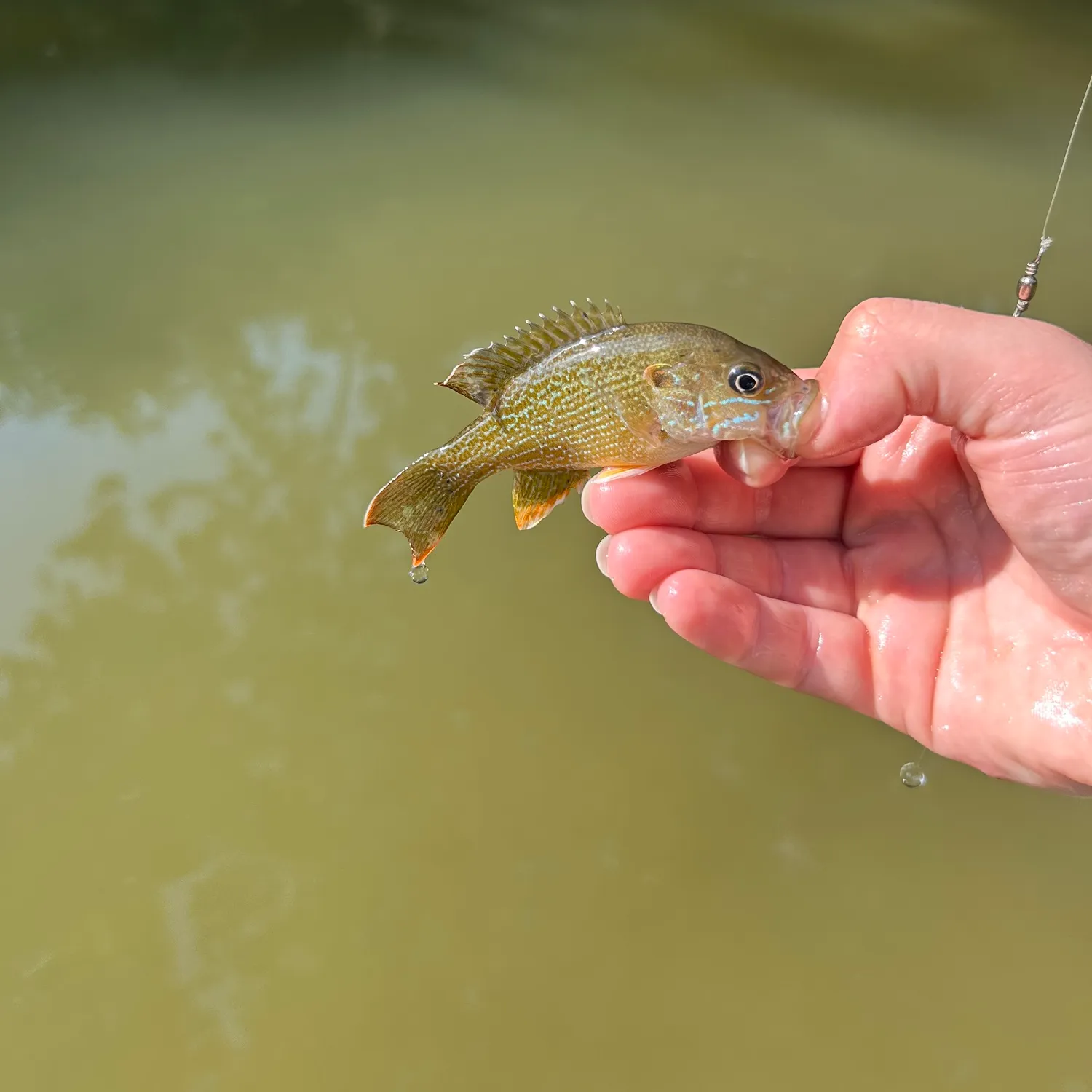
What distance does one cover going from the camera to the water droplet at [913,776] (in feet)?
9.23

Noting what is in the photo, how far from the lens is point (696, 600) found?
1874 mm

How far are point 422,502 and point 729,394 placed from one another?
0.74 metres

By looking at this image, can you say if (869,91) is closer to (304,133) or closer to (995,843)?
(304,133)

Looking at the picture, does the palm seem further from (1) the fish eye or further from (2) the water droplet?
(2) the water droplet

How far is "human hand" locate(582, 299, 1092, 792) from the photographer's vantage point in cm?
170

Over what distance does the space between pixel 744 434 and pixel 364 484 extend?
2.11m

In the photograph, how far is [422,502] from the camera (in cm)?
195

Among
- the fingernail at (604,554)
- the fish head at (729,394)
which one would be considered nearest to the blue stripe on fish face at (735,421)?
the fish head at (729,394)

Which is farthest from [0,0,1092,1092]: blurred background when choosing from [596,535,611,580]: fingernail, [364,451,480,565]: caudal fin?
[364,451,480,565]: caudal fin

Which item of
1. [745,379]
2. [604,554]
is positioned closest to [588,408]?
[745,379]

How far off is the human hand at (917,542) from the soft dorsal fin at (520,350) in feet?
1.17

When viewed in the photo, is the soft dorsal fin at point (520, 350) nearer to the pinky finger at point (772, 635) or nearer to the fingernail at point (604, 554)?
the fingernail at point (604, 554)

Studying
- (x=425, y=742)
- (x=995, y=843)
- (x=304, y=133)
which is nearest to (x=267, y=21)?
(x=304, y=133)

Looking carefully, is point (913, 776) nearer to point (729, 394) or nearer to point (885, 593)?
point (885, 593)
